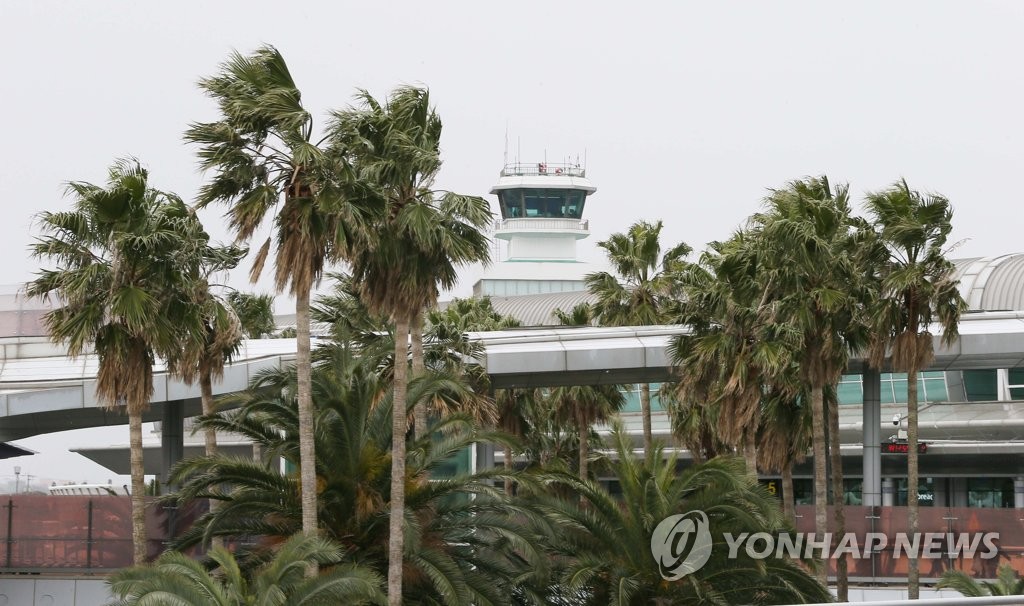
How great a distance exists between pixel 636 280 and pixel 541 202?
76493mm

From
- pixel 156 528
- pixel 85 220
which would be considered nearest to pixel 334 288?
pixel 156 528

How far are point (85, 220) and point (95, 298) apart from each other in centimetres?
169

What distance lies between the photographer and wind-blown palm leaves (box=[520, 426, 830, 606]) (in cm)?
2559

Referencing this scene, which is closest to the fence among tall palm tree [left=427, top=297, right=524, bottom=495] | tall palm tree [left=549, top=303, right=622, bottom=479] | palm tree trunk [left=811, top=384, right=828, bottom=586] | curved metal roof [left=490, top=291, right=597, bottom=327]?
tall palm tree [left=427, top=297, right=524, bottom=495]

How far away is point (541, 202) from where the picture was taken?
120812 mm

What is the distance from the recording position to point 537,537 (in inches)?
1035

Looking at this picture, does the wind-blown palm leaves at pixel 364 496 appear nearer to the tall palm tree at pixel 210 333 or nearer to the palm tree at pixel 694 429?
the tall palm tree at pixel 210 333

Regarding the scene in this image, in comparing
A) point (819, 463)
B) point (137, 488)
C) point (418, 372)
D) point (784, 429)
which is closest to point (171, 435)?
point (418, 372)

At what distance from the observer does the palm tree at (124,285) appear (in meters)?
25.7

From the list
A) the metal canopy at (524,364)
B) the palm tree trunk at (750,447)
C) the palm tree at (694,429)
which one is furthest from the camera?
the palm tree at (694,429)

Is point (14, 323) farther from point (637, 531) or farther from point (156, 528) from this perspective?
point (637, 531)

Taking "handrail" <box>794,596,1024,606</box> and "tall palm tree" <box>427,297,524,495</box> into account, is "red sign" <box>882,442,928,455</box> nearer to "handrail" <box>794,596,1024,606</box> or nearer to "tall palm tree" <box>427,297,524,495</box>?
"tall palm tree" <box>427,297,524,495</box>

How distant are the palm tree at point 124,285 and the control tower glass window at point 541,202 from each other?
93.9 meters

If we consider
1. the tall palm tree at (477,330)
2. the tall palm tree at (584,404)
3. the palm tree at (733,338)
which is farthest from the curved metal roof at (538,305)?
the palm tree at (733,338)
